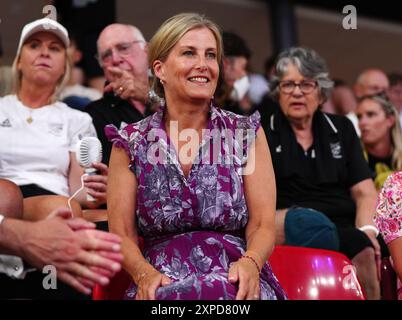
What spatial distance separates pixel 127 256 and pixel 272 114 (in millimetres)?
1457

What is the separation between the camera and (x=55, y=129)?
110 inches

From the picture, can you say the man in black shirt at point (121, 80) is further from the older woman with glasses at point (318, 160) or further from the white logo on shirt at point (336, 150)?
the white logo on shirt at point (336, 150)

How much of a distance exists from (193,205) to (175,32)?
54 cm

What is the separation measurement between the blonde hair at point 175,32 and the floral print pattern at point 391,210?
66 cm

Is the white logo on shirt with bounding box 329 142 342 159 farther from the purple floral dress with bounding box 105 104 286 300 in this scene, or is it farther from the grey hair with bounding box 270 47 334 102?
the purple floral dress with bounding box 105 104 286 300

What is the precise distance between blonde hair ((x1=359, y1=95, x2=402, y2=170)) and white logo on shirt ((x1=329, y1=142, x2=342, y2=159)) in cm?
62

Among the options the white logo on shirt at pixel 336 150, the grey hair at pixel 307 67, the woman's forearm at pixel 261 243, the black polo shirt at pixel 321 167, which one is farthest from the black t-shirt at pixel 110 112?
the woman's forearm at pixel 261 243

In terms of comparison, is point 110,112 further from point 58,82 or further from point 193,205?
point 193,205

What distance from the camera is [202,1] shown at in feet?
24.6

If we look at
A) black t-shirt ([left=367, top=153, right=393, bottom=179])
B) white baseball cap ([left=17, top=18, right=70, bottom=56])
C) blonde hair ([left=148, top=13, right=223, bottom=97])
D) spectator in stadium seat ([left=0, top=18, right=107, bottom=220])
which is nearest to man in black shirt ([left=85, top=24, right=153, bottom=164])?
spectator in stadium seat ([left=0, top=18, right=107, bottom=220])

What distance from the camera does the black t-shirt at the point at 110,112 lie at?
295 centimetres
